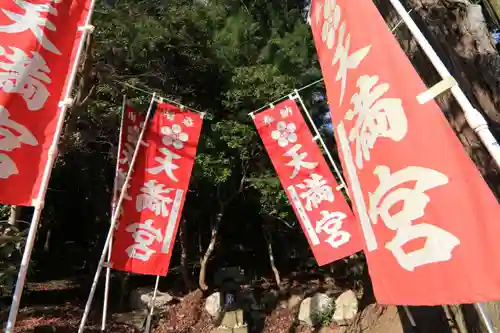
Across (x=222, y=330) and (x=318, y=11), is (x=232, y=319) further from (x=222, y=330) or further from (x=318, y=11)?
(x=318, y=11)

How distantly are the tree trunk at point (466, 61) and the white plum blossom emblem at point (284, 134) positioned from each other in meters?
3.43

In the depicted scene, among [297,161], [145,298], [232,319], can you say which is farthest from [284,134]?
[145,298]

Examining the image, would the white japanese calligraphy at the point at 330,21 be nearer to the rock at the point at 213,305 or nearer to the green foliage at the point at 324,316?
the green foliage at the point at 324,316

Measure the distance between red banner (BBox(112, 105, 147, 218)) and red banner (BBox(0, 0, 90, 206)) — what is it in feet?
9.04

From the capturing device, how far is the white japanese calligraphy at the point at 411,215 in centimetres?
203

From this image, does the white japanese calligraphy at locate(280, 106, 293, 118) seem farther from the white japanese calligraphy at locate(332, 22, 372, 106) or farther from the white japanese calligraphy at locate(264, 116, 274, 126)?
the white japanese calligraphy at locate(332, 22, 372, 106)

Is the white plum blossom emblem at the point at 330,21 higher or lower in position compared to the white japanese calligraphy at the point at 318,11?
lower

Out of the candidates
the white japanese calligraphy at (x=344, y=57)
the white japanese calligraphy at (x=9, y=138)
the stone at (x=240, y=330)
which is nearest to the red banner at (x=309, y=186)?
the white japanese calligraphy at (x=344, y=57)

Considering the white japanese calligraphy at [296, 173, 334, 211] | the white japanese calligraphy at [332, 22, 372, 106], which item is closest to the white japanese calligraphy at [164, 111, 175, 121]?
the white japanese calligraphy at [296, 173, 334, 211]

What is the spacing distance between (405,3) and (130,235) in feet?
14.8

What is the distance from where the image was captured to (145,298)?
41.5ft

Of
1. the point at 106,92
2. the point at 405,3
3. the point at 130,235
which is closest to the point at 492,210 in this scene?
the point at 405,3

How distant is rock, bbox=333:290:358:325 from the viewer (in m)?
10.6

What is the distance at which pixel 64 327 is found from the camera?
9.75 meters
